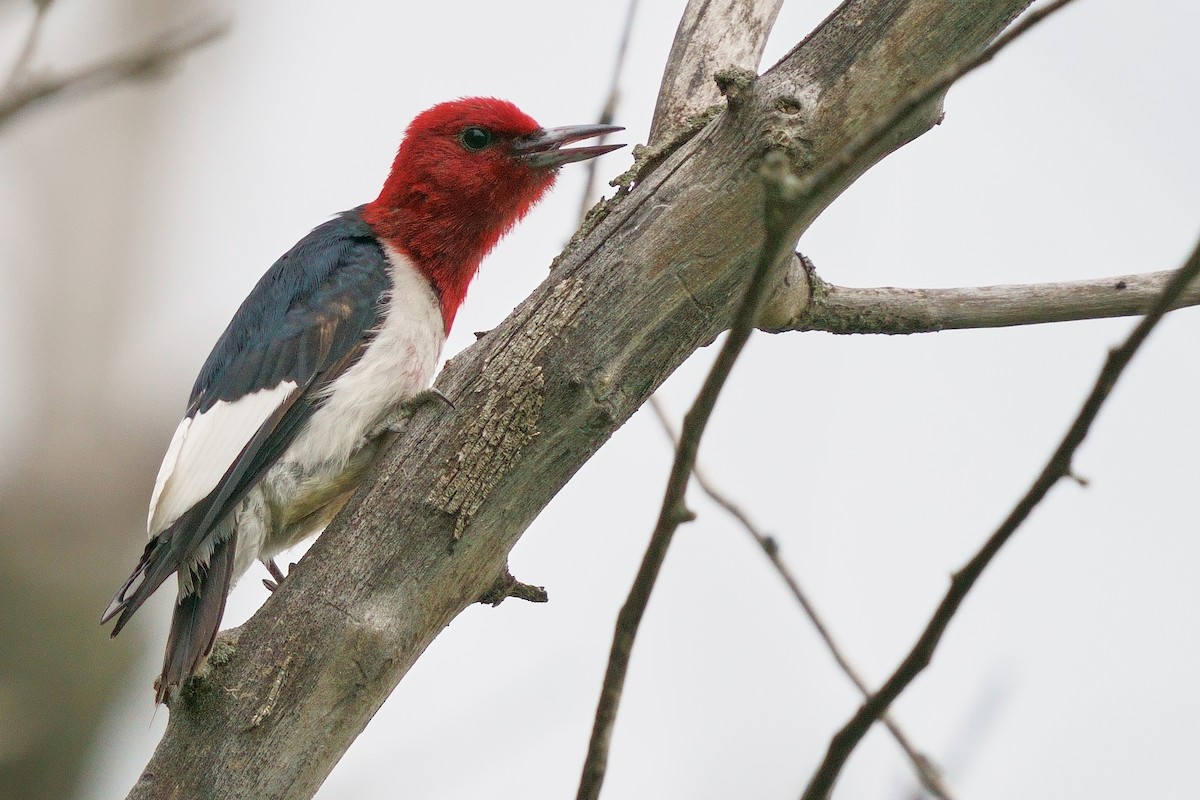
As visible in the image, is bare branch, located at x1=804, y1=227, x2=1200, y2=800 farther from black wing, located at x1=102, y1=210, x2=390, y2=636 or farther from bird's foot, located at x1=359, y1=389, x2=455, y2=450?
black wing, located at x1=102, y1=210, x2=390, y2=636

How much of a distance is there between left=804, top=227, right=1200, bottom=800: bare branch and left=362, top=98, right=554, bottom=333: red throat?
3.27 metres

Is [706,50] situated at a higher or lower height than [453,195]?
lower

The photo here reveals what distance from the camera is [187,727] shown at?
8.55 ft

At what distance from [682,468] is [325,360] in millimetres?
2671

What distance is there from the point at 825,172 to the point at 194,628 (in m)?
2.30

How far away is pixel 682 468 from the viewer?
1448 mm

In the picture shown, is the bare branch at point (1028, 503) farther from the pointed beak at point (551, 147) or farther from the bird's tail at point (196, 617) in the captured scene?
the pointed beak at point (551, 147)

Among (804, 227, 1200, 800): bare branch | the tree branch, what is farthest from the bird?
(804, 227, 1200, 800): bare branch

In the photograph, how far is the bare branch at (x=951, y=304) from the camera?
2.65 meters

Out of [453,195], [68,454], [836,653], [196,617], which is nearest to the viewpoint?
[836,653]

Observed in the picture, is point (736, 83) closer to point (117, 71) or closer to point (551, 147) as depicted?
point (117, 71)

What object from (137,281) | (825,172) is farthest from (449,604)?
(137,281)

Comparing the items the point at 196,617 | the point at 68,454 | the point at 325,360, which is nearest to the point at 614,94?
the point at 325,360

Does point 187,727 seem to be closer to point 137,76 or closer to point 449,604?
point 449,604
